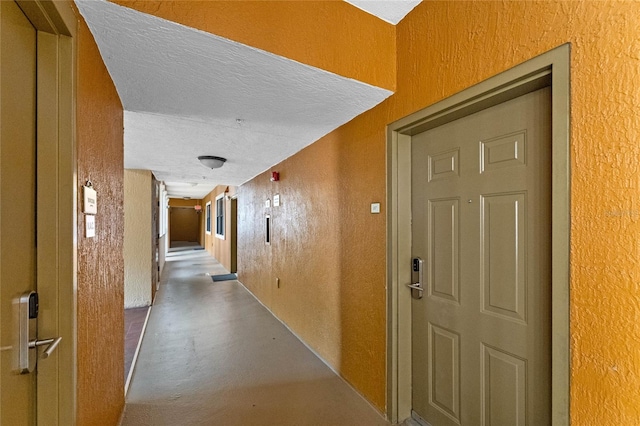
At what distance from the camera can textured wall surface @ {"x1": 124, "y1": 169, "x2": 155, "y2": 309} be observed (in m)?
4.37

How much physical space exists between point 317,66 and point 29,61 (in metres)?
1.16

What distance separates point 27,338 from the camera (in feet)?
2.87

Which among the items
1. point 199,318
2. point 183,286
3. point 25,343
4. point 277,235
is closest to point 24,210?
point 25,343

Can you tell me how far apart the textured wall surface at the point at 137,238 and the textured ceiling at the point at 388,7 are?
405 cm

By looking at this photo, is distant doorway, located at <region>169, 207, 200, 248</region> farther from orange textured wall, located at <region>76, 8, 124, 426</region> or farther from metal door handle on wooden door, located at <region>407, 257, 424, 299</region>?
metal door handle on wooden door, located at <region>407, 257, 424, 299</region>

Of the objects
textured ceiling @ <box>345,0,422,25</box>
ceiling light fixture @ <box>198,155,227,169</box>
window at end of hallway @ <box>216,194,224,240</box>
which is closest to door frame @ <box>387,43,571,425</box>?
textured ceiling @ <box>345,0,422,25</box>

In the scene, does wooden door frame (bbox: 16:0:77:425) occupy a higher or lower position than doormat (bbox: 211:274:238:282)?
higher

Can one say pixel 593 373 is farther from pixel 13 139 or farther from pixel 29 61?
pixel 29 61

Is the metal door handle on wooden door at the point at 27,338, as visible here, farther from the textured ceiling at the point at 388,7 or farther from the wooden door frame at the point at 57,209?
the textured ceiling at the point at 388,7

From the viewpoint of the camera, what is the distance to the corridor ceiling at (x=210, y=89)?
4.15ft

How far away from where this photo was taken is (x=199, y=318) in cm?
398

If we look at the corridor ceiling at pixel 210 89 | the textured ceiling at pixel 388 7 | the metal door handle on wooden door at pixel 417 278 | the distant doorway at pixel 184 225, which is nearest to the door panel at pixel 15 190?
the corridor ceiling at pixel 210 89

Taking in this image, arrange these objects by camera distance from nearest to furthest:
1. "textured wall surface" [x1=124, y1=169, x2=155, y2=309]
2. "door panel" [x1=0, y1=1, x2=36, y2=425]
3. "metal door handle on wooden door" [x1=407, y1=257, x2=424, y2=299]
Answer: "door panel" [x1=0, y1=1, x2=36, y2=425] < "metal door handle on wooden door" [x1=407, y1=257, x2=424, y2=299] < "textured wall surface" [x1=124, y1=169, x2=155, y2=309]

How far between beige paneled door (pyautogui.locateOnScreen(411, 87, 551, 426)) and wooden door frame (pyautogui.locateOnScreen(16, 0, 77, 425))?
5.77 ft
